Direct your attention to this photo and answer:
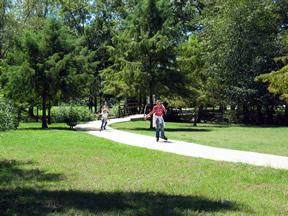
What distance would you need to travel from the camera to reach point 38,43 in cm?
2217

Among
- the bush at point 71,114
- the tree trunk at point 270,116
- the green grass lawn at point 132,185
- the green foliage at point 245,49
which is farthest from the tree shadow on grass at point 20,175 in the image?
the tree trunk at point 270,116

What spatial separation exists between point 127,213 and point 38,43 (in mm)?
19438

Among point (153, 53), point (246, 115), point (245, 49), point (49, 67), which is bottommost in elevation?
point (246, 115)

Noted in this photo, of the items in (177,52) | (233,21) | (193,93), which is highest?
(233,21)

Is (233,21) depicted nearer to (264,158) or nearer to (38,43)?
(38,43)

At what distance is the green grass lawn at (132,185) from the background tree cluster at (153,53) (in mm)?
12484

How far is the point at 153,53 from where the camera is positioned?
24.8 m

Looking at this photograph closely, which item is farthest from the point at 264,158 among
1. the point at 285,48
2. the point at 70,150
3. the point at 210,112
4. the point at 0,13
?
the point at 210,112

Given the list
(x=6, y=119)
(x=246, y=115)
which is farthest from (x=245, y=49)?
(x=6, y=119)

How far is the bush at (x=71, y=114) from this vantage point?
3192 centimetres

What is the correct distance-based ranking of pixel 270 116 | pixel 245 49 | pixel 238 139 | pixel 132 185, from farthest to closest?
pixel 270 116 < pixel 245 49 < pixel 238 139 < pixel 132 185

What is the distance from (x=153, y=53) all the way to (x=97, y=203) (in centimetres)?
2028

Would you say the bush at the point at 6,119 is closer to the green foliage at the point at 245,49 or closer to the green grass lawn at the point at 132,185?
the green grass lawn at the point at 132,185

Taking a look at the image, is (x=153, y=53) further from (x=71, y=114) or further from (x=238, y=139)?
(x=71, y=114)
